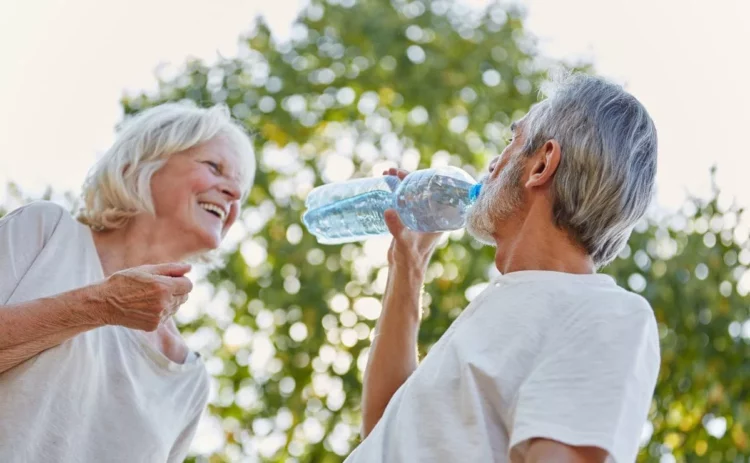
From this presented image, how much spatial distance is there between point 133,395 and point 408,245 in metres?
0.76

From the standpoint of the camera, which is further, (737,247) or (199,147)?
(737,247)

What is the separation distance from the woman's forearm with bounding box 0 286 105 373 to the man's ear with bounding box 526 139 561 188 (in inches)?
38.3

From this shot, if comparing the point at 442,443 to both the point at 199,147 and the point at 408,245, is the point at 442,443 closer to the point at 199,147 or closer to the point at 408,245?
the point at 408,245

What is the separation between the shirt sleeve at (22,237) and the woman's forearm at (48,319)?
153 mm

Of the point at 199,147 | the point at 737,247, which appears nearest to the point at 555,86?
the point at 199,147

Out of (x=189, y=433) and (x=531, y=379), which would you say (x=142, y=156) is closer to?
(x=189, y=433)

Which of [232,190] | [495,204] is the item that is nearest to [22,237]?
[232,190]

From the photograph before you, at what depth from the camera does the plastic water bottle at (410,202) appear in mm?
3051

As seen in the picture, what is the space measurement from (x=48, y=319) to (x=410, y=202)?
1070 mm

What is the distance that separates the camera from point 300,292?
19.1 ft

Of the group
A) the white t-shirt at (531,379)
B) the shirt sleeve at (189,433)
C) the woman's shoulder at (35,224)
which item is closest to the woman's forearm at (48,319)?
the woman's shoulder at (35,224)

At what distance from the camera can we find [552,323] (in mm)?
2064

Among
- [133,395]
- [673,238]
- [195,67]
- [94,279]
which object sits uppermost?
[94,279]

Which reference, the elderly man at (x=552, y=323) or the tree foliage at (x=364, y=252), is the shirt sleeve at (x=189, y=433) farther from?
the tree foliage at (x=364, y=252)
